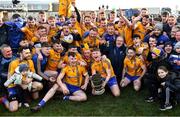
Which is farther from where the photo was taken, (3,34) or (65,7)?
(65,7)

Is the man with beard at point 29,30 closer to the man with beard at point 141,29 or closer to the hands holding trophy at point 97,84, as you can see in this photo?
the hands holding trophy at point 97,84

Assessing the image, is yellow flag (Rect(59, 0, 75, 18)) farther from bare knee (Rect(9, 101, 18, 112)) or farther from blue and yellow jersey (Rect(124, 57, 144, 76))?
bare knee (Rect(9, 101, 18, 112))

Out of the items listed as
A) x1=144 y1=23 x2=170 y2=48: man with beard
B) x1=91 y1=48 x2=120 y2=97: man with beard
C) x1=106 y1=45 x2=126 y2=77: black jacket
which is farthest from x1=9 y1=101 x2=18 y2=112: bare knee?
x1=144 y1=23 x2=170 y2=48: man with beard

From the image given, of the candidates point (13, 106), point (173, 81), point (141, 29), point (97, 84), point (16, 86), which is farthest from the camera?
point (141, 29)

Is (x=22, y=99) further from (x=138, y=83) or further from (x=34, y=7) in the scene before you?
(x=34, y=7)

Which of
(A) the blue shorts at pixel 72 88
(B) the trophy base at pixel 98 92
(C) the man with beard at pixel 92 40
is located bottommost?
(B) the trophy base at pixel 98 92

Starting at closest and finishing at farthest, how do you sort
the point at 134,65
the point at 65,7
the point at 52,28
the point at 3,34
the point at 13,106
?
the point at 13,106 < the point at 134,65 < the point at 3,34 < the point at 52,28 < the point at 65,7

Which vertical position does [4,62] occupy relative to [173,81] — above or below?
above

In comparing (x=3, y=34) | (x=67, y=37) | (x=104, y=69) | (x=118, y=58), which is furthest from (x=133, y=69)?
(x=3, y=34)

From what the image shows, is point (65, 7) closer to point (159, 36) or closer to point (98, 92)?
point (159, 36)

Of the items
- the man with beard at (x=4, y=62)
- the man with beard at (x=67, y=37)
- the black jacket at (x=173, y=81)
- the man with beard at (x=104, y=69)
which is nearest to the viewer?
the black jacket at (x=173, y=81)

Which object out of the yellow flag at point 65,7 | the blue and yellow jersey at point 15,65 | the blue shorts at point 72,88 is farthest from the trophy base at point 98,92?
the yellow flag at point 65,7

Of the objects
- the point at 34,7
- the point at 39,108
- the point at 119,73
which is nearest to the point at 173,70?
the point at 119,73

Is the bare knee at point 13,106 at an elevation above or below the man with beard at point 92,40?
below
